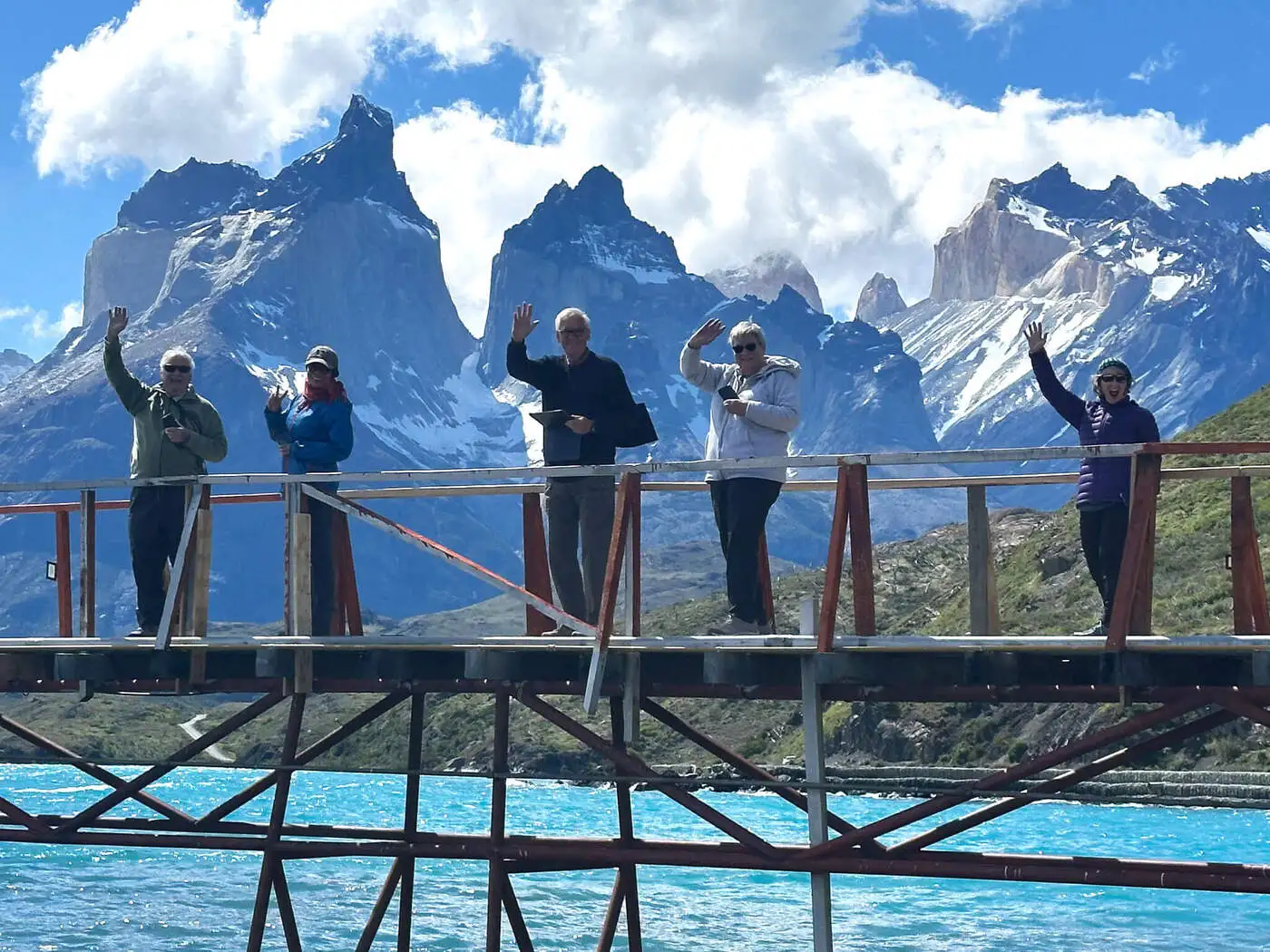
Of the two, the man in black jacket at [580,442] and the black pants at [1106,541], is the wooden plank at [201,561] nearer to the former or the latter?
the man in black jacket at [580,442]

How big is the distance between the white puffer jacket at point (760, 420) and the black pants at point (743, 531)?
3.5 inches

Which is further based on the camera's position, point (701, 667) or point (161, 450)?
point (161, 450)

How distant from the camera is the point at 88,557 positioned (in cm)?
1567

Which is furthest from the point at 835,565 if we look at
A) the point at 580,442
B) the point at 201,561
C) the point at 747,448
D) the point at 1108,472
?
the point at 201,561

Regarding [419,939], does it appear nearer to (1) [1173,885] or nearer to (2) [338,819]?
(1) [1173,885]

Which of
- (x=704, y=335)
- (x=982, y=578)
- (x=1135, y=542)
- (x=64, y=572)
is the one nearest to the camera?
(x=1135, y=542)

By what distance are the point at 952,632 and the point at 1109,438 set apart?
7880 centimetres

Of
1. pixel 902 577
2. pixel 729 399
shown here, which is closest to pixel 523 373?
pixel 729 399

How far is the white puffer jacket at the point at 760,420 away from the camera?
13711 millimetres

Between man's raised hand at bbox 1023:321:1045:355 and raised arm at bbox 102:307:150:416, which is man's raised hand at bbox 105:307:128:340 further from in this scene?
man's raised hand at bbox 1023:321:1045:355

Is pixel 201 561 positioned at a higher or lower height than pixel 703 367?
lower

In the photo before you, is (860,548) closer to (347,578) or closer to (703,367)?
(703,367)

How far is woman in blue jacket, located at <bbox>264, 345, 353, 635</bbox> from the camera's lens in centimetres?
1531

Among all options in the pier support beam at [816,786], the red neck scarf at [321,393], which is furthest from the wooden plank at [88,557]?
the pier support beam at [816,786]
